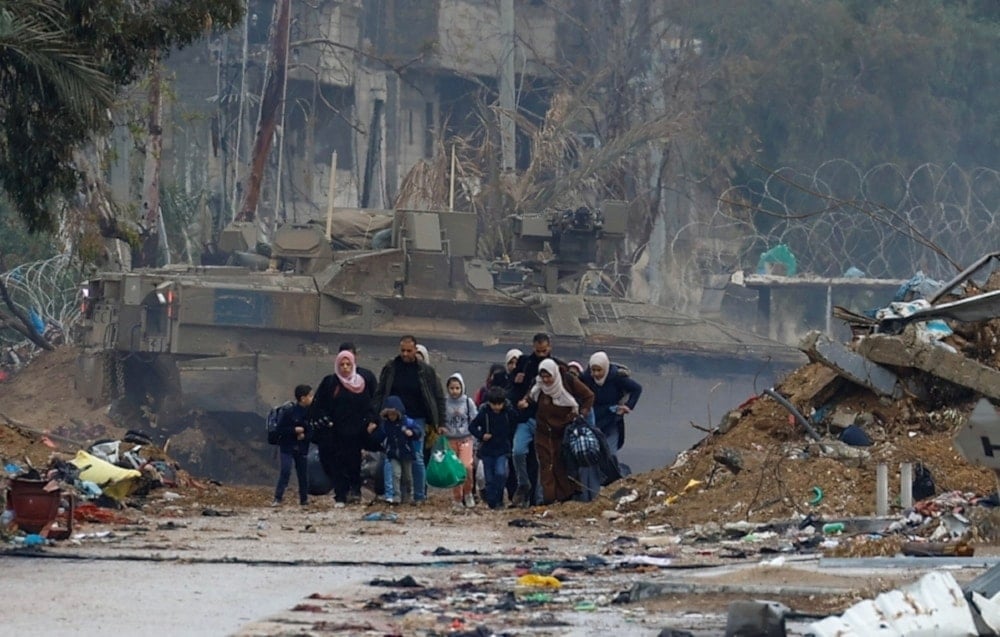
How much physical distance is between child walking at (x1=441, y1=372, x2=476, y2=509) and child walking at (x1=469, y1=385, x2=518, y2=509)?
0.94 ft

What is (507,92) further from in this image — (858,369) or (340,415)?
(858,369)

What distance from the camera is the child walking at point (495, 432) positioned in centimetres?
1598

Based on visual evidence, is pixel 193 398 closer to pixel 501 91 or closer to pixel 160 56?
pixel 160 56

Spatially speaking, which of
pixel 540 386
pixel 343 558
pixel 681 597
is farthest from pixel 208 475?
pixel 681 597

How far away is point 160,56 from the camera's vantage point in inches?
588

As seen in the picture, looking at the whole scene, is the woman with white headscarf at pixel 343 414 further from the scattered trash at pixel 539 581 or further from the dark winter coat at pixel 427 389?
the scattered trash at pixel 539 581

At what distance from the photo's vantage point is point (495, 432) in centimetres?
1606

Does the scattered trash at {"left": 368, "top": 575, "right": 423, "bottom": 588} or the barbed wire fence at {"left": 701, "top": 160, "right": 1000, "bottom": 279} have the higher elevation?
the barbed wire fence at {"left": 701, "top": 160, "right": 1000, "bottom": 279}

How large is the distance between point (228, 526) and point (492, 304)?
14730mm

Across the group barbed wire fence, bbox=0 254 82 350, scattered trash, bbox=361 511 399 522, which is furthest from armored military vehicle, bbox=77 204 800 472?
scattered trash, bbox=361 511 399 522

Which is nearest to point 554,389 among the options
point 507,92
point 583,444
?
point 583,444

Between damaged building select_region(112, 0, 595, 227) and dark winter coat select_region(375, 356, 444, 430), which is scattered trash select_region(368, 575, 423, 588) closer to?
dark winter coat select_region(375, 356, 444, 430)

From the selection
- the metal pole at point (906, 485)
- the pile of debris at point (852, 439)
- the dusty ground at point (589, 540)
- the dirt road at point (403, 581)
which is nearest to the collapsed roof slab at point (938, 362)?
the pile of debris at point (852, 439)

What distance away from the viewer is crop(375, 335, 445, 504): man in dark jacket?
15828mm
